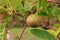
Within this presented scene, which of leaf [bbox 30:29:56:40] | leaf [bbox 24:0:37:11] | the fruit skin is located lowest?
leaf [bbox 30:29:56:40]

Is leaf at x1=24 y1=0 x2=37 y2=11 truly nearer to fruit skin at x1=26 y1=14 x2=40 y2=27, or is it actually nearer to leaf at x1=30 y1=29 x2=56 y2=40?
fruit skin at x1=26 y1=14 x2=40 y2=27

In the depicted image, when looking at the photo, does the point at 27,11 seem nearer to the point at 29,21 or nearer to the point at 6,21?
the point at 29,21

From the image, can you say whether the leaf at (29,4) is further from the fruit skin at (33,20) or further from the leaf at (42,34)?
the leaf at (42,34)

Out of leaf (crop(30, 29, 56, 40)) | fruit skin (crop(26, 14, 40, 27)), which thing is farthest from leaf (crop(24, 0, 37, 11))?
leaf (crop(30, 29, 56, 40))

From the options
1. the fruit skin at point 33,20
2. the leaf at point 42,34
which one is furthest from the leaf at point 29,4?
the leaf at point 42,34

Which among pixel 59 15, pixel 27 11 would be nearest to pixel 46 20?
pixel 59 15

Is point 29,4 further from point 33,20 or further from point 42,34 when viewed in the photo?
point 42,34

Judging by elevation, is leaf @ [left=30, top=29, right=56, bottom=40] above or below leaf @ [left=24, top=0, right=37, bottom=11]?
below

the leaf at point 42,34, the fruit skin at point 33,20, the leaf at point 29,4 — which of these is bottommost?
the leaf at point 42,34

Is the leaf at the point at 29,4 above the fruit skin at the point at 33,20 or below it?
above

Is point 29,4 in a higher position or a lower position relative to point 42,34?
higher

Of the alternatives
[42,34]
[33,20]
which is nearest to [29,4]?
[33,20]
